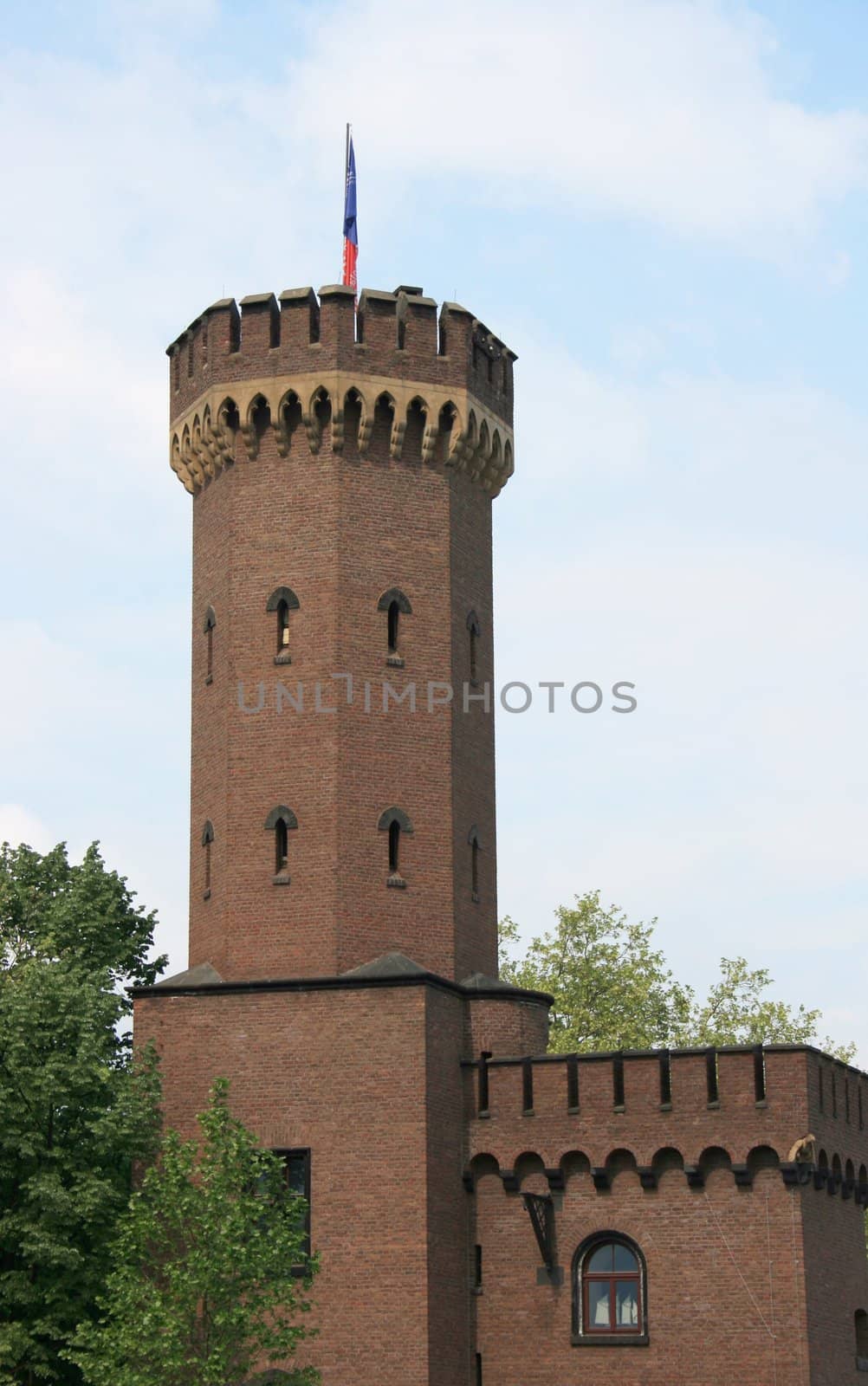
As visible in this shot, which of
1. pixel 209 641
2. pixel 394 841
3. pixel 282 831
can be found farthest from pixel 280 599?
pixel 394 841

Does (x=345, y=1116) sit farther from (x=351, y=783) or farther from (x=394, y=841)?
(x=351, y=783)

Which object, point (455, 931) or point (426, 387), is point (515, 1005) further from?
point (426, 387)

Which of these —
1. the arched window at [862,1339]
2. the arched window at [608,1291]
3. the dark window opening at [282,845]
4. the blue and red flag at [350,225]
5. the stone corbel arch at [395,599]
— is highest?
the blue and red flag at [350,225]

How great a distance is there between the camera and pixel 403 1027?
113 feet

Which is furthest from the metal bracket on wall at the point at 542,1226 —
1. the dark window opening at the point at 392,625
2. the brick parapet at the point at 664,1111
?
the dark window opening at the point at 392,625

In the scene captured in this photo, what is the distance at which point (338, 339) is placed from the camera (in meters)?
38.2

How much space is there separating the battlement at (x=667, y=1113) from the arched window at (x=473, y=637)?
7.56 m

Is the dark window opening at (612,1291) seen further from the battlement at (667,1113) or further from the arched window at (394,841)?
the arched window at (394,841)

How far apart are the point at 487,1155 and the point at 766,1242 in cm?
494

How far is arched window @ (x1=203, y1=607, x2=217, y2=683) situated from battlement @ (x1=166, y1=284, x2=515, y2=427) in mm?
4362

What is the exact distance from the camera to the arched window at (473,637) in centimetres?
3941

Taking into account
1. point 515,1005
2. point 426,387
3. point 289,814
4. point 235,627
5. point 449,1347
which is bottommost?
point 449,1347

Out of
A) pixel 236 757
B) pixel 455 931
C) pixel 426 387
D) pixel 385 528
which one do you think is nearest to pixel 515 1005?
pixel 455 931

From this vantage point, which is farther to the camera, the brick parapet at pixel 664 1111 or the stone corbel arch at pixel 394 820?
the stone corbel arch at pixel 394 820
